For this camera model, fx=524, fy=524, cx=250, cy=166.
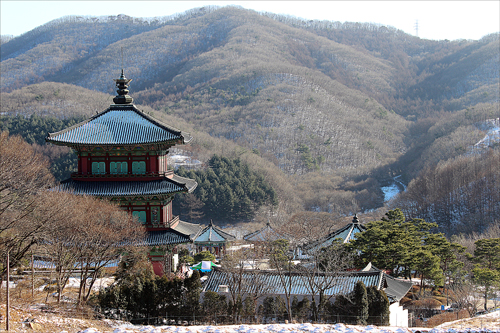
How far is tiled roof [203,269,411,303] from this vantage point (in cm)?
2595

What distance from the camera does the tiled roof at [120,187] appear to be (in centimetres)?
3011

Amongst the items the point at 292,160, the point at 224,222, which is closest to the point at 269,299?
the point at 224,222

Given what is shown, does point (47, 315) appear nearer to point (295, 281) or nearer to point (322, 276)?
point (295, 281)

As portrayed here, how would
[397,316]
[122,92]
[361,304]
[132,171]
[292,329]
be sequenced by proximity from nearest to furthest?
[292,329] → [361,304] → [397,316] → [132,171] → [122,92]

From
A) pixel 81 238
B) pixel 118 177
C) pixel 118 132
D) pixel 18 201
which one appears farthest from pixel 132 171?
pixel 18 201

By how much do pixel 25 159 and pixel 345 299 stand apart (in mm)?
16290

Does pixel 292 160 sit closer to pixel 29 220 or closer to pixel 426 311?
pixel 426 311

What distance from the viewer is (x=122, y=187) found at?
30641 millimetres

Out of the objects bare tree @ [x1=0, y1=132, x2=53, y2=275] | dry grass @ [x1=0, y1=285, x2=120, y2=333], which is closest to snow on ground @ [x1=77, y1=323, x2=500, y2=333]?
dry grass @ [x1=0, y1=285, x2=120, y2=333]

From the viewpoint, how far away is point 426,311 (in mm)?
32531

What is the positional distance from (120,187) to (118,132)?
333cm

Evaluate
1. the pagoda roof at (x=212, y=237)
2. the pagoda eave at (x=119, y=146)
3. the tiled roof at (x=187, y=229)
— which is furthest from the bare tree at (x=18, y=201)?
the pagoda roof at (x=212, y=237)

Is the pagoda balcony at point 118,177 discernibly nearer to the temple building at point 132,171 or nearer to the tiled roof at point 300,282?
the temple building at point 132,171

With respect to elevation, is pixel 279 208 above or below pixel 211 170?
below
